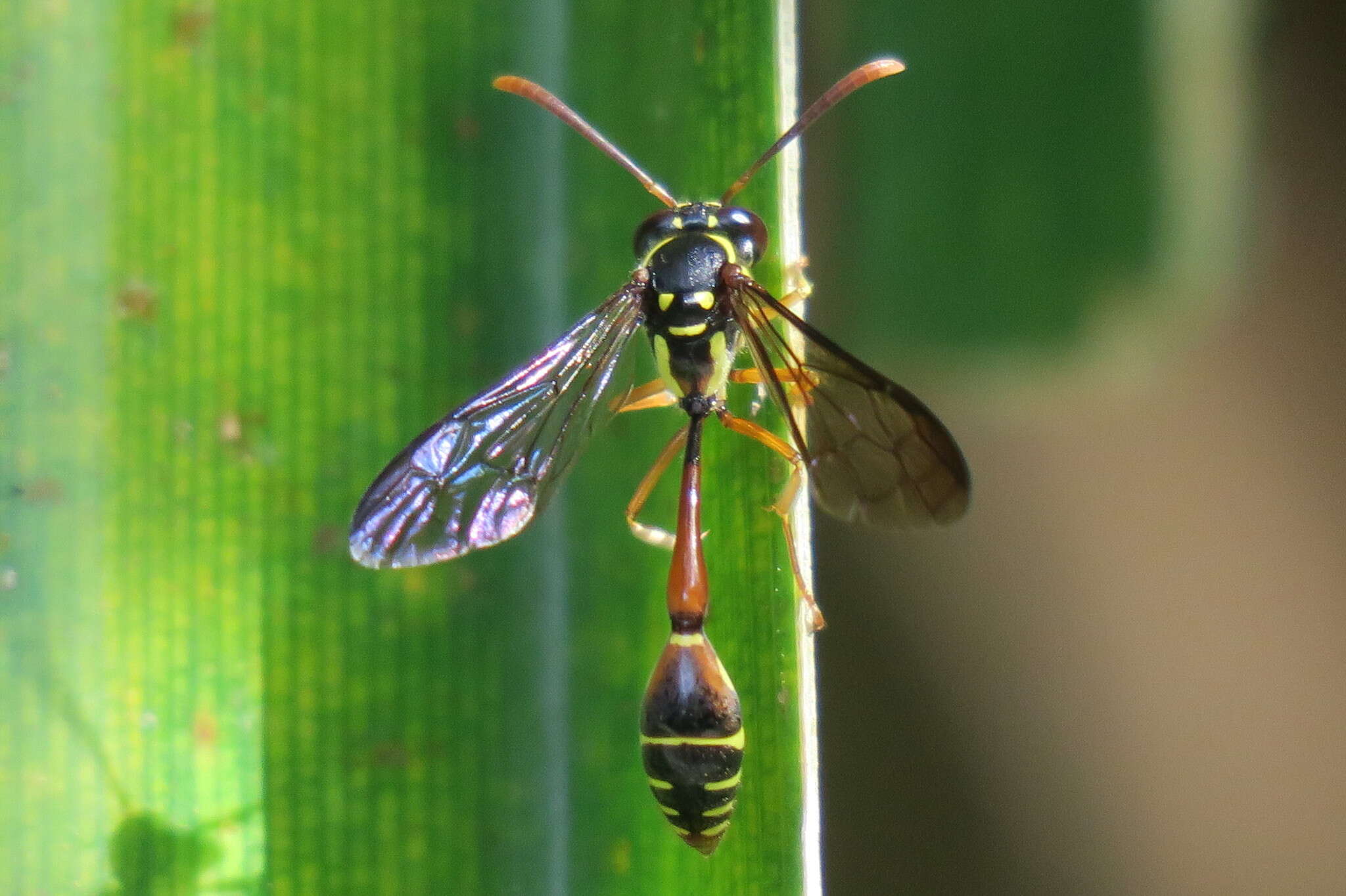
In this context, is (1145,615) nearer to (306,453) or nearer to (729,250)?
(729,250)

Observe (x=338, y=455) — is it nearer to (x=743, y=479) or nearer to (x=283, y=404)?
(x=283, y=404)

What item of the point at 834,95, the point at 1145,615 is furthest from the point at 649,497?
the point at 1145,615

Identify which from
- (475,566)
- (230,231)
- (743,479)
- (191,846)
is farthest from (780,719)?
(230,231)

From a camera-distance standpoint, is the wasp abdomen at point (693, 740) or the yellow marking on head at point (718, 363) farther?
the yellow marking on head at point (718, 363)

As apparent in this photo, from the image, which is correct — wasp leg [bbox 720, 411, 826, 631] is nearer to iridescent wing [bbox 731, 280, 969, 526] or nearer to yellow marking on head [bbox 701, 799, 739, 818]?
iridescent wing [bbox 731, 280, 969, 526]

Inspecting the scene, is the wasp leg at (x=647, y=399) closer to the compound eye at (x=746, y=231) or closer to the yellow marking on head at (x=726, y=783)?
the compound eye at (x=746, y=231)

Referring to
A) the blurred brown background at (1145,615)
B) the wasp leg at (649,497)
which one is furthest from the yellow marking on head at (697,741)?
the blurred brown background at (1145,615)
